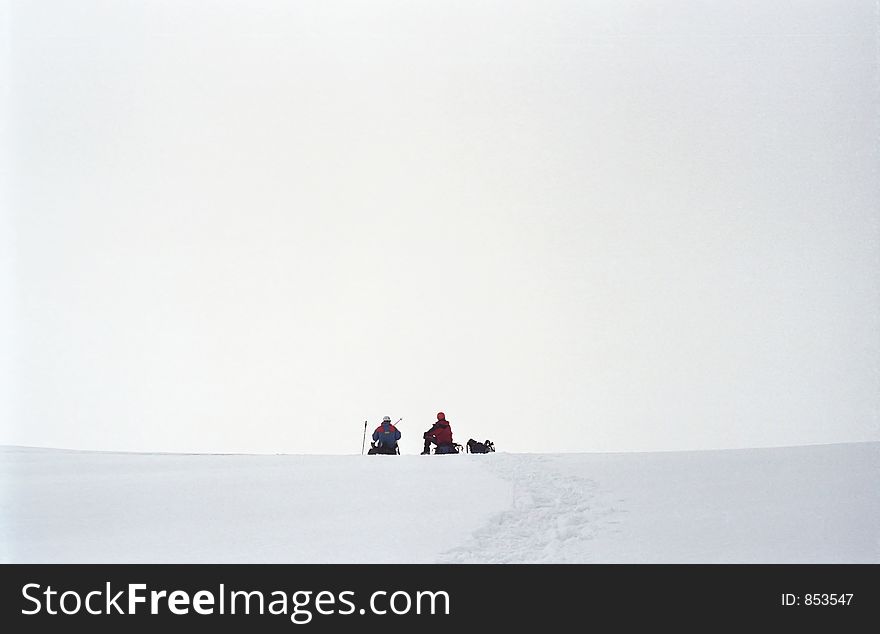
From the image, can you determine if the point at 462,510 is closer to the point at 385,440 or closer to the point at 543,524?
the point at 543,524

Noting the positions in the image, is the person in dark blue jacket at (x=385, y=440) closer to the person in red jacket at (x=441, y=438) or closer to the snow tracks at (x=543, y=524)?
the person in red jacket at (x=441, y=438)

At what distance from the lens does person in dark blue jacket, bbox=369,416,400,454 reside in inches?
542

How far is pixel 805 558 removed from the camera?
8.20 meters

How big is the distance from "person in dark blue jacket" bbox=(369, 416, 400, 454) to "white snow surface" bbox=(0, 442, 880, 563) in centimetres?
206

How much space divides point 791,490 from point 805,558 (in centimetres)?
158

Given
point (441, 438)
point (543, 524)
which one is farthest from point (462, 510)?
point (441, 438)

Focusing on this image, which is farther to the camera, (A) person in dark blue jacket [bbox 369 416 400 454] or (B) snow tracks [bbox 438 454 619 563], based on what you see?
(A) person in dark blue jacket [bbox 369 416 400 454]

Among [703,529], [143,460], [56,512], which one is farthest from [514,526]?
[143,460]

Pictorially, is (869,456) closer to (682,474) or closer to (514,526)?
(682,474)

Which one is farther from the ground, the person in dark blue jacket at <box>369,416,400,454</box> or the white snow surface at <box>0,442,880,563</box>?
the person in dark blue jacket at <box>369,416,400,454</box>

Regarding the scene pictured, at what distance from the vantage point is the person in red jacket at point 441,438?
13797 mm

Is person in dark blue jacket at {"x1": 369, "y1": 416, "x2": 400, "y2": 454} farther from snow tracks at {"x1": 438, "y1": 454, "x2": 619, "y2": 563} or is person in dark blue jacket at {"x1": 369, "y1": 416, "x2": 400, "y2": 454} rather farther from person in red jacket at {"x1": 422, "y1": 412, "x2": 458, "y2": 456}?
snow tracks at {"x1": 438, "y1": 454, "x2": 619, "y2": 563}

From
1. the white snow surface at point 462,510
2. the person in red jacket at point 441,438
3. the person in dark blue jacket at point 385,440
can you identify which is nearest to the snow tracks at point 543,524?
the white snow surface at point 462,510

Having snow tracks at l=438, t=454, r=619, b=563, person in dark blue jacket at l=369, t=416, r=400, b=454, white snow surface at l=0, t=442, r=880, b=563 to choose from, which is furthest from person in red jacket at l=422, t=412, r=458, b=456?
snow tracks at l=438, t=454, r=619, b=563
